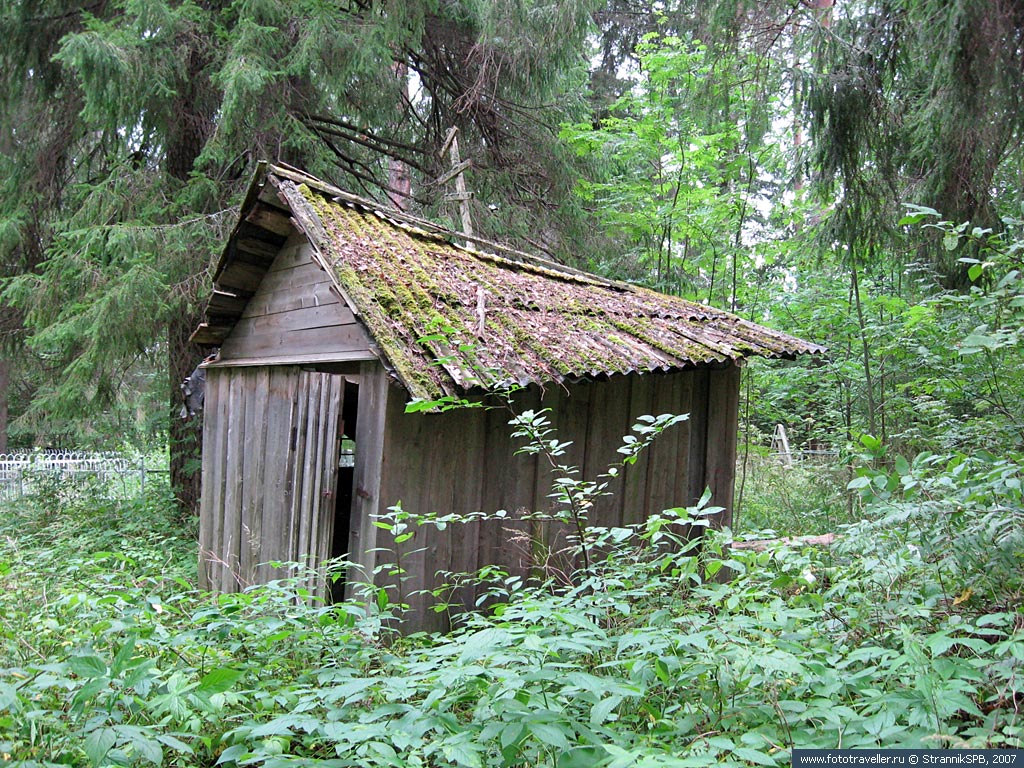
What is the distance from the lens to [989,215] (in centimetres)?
649

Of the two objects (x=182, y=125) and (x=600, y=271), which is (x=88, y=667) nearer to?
(x=182, y=125)

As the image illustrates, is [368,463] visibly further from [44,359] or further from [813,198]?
[44,359]

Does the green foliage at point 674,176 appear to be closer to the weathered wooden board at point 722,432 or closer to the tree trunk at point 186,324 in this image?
the weathered wooden board at point 722,432

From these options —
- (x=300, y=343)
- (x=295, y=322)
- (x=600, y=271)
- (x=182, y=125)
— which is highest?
(x=182, y=125)

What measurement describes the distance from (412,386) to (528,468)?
59.5 inches

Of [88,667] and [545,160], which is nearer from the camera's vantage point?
[88,667]

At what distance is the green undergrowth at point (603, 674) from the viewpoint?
2123mm

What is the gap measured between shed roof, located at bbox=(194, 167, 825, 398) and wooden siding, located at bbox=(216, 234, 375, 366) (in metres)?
0.18

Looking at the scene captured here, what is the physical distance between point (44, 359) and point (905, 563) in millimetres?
11640

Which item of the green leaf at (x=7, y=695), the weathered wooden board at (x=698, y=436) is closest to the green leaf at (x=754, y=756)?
the green leaf at (x=7, y=695)

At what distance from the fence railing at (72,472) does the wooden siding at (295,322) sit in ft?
19.4

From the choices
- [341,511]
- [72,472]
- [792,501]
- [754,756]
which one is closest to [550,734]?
[754,756]

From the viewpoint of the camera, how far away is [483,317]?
486 centimetres

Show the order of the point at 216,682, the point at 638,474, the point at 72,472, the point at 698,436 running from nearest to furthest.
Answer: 1. the point at 216,682
2. the point at 638,474
3. the point at 698,436
4. the point at 72,472
